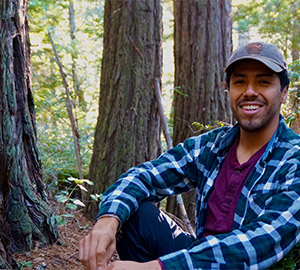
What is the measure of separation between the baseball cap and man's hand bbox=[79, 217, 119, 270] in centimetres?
115

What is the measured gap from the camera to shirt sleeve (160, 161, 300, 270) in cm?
170

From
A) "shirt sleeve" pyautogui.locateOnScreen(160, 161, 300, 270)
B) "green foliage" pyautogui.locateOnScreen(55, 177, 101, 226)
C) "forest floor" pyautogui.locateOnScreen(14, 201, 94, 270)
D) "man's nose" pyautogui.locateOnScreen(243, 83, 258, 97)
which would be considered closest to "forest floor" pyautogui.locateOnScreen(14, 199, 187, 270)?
"forest floor" pyautogui.locateOnScreen(14, 201, 94, 270)

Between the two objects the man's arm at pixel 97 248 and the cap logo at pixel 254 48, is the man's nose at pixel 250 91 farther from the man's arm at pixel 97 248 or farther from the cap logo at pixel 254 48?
the man's arm at pixel 97 248

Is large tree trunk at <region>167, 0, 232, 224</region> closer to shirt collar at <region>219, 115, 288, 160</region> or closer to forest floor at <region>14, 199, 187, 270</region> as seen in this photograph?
forest floor at <region>14, 199, 187, 270</region>

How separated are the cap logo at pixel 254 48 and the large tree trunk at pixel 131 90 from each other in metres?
2.52

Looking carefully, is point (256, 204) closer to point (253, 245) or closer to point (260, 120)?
point (253, 245)

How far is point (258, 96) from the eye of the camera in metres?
2.17

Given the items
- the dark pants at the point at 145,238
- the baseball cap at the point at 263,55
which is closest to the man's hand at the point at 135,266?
the dark pants at the point at 145,238

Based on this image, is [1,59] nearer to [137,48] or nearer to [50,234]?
[50,234]

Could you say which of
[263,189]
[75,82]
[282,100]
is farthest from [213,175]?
[75,82]

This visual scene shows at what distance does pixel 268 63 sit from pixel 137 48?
8.95 feet

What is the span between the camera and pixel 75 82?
872cm

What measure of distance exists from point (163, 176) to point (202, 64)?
12.0ft

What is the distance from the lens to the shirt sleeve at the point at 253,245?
1.70 metres
